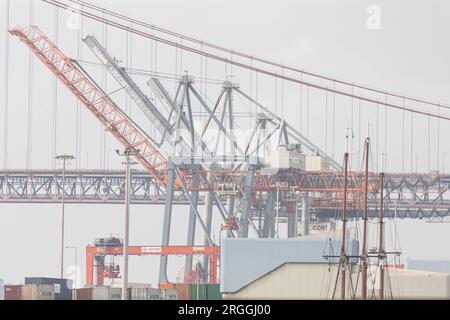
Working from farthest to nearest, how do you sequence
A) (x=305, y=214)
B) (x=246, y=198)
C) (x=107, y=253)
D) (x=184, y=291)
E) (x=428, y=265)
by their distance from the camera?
(x=305, y=214) → (x=107, y=253) → (x=246, y=198) → (x=428, y=265) → (x=184, y=291)

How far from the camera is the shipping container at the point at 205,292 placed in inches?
3841

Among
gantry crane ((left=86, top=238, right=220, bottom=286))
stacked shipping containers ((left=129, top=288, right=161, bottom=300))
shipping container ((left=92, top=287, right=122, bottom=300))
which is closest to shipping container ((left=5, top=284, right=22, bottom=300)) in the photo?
shipping container ((left=92, top=287, right=122, bottom=300))

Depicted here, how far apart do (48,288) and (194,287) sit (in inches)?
429

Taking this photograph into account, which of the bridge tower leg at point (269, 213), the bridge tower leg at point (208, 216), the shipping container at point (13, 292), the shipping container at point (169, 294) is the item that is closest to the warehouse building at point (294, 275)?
the shipping container at point (169, 294)

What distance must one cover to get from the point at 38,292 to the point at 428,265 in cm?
5554

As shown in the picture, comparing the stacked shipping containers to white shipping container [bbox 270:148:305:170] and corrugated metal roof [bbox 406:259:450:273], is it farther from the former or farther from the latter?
white shipping container [bbox 270:148:305:170]

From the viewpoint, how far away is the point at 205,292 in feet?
324

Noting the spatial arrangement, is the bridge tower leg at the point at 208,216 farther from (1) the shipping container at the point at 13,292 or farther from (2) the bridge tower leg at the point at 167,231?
(1) the shipping container at the point at 13,292

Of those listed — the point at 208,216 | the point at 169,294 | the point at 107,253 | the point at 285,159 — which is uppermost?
the point at 285,159

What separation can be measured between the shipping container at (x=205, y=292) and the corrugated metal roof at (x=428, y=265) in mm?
41776

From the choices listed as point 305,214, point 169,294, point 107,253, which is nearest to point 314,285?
point 169,294

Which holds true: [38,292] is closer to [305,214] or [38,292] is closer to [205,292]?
[205,292]

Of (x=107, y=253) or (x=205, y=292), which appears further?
(x=107, y=253)
